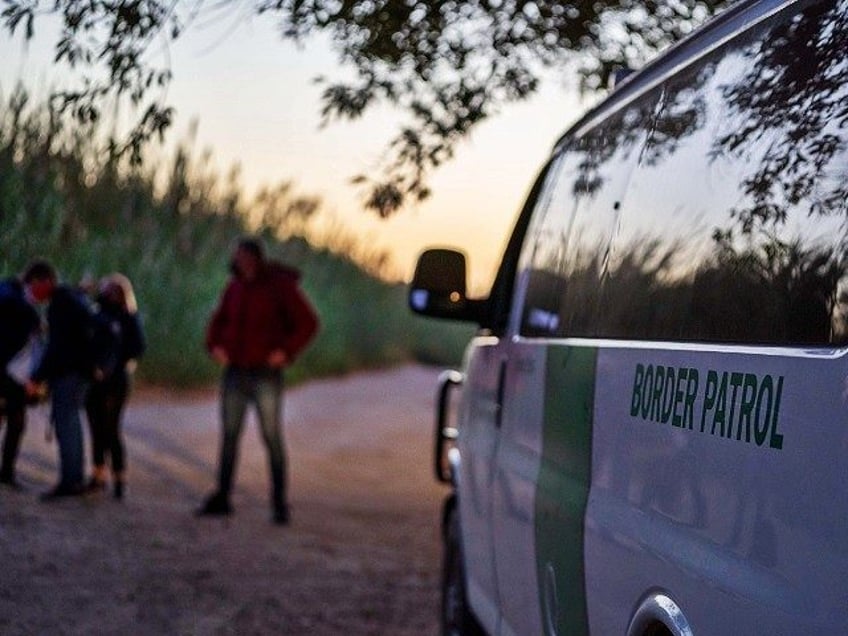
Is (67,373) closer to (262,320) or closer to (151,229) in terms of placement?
(262,320)

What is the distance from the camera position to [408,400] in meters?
34.3

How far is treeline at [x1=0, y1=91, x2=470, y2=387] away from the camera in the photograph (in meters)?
18.7

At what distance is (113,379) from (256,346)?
4.14 feet

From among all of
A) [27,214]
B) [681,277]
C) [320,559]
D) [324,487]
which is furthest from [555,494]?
[27,214]

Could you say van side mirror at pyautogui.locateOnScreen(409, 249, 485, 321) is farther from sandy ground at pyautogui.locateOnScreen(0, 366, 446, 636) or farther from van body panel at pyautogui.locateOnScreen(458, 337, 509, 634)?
sandy ground at pyautogui.locateOnScreen(0, 366, 446, 636)

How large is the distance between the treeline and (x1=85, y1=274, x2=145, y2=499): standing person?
2.43 feet

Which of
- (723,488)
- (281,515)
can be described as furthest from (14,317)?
(723,488)

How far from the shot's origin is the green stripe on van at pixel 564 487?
4785 mm

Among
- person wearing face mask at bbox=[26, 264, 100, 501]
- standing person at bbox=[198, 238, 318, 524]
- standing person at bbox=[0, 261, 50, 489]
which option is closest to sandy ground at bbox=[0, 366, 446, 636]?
person wearing face mask at bbox=[26, 264, 100, 501]

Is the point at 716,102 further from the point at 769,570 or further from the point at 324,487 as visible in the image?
the point at 324,487

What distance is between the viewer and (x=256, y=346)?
13.3m

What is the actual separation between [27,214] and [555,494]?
1430 centimetres

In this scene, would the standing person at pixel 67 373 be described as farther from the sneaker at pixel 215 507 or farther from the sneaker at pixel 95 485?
the sneaker at pixel 215 507

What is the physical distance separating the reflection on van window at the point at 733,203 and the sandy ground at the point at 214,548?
13.0 feet
